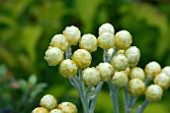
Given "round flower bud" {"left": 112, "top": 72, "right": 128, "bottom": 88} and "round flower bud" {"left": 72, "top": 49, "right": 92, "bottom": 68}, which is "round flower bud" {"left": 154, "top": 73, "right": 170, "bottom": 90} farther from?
"round flower bud" {"left": 72, "top": 49, "right": 92, "bottom": 68}

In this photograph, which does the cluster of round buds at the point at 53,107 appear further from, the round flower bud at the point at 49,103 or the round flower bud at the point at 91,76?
the round flower bud at the point at 91,76

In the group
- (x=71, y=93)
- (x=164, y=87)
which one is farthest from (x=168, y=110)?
(x=164, y=87)

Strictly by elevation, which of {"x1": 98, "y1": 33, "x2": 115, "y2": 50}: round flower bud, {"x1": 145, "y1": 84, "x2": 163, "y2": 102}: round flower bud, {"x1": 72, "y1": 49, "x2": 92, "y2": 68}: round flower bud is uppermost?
{"x1": 98, "y1": 33, "x2": 115, "y2": 50}: round flower bud

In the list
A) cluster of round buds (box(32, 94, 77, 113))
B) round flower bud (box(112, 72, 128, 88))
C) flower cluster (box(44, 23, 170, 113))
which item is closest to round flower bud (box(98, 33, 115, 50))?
flower cluster (box(44, 23, 170, 113))

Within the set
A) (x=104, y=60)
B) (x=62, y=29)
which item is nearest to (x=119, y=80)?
(x=104, y=60)

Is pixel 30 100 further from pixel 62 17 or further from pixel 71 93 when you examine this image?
pixel 62 17

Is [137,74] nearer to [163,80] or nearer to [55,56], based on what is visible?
[163,80]

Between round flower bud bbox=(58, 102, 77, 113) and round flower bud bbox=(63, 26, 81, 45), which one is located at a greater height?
round flower bud bbox=(63, 26, 81, 45)

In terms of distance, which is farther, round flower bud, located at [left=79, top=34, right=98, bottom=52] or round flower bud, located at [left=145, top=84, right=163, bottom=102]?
round flower bud, located at [left=145, top=84, right=163, bottom=102]
